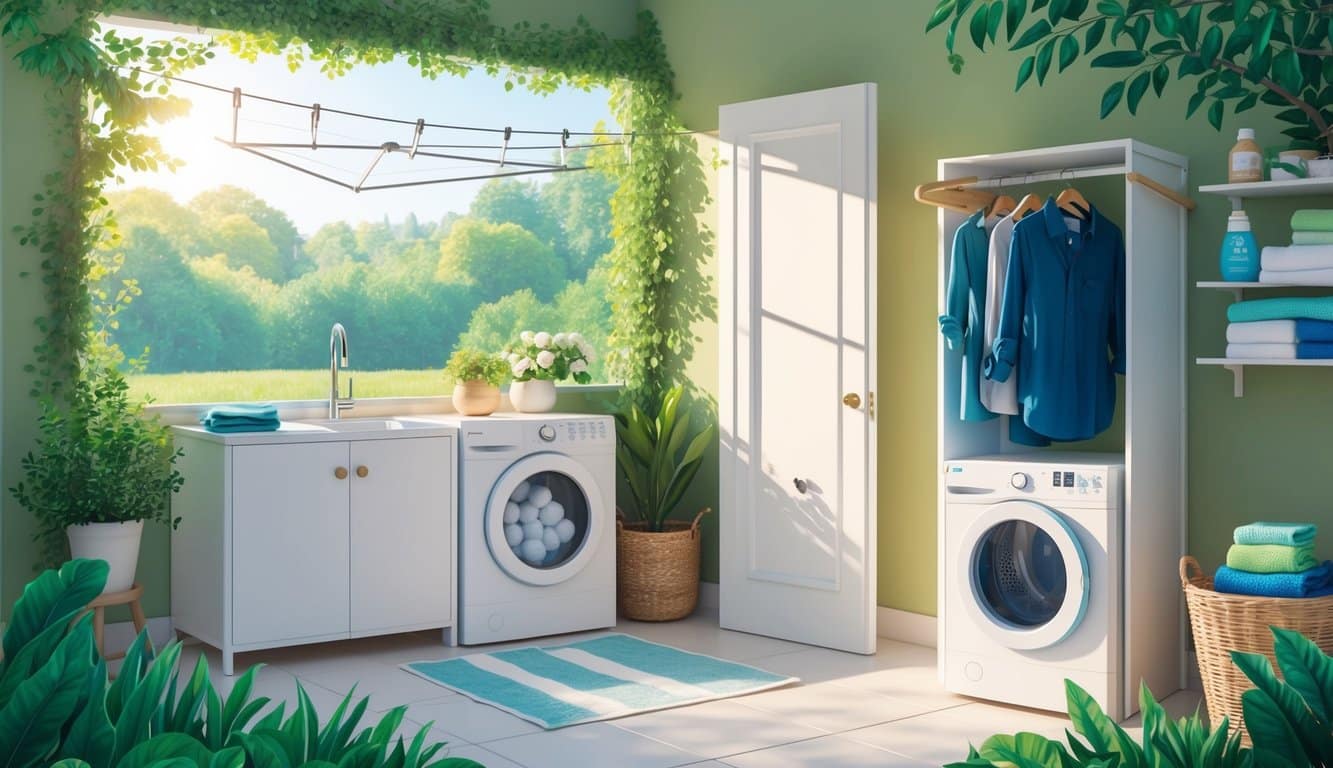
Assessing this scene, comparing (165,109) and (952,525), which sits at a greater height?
(165,109)

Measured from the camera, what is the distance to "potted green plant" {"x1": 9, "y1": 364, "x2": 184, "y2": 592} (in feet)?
14.1

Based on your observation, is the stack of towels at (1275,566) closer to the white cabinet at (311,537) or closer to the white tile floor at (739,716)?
the white tile floor at (739,716)

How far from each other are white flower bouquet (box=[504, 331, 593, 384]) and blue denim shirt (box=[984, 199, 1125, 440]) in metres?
1.87

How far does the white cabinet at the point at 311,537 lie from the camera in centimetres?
442

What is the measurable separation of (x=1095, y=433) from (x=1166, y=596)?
21.7 inches

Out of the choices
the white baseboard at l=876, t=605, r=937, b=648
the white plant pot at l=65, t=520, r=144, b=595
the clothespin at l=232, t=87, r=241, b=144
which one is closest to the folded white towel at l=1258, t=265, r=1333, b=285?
the white baseboard at l=876, t=605, r=937, b=648

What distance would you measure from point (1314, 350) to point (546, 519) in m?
2.76

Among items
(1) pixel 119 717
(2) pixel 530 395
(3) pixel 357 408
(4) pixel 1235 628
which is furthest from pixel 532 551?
(1) pixel 119 717

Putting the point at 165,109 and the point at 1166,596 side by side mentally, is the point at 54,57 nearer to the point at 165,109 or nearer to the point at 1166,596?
the point at 165,109

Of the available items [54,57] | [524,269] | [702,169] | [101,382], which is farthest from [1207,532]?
[54,57]

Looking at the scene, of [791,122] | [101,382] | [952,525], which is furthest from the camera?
[791,122]

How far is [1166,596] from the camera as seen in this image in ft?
13.5

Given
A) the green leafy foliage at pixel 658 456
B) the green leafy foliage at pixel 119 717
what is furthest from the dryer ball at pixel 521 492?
the green leafy foliage at pixel 119 717

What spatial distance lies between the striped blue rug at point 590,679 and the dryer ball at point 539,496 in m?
0.55
